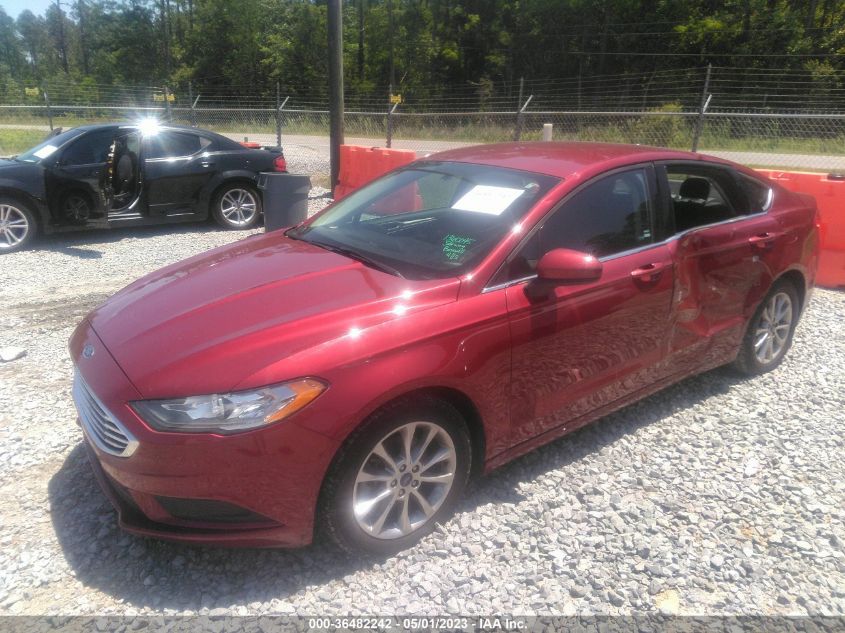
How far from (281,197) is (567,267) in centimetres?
508

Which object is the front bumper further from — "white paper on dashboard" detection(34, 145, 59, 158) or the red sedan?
"white paper on dashboard" detection(34, 145, 59, 158)

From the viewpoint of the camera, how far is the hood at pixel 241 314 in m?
2.33

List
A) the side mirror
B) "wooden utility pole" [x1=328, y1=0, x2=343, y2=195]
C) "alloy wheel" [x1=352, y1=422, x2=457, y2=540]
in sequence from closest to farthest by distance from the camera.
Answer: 1. "alloy wheel" [x1=352, y1=422, x2=457, y2=540]
2. the side mirror
3. "wooden utility pole" [x1=328, y1=0, x2=343, y2=195]

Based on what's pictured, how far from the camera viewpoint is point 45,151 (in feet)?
25.7

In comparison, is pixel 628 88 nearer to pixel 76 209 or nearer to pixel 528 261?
pixel 76 209

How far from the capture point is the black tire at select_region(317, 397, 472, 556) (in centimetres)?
240

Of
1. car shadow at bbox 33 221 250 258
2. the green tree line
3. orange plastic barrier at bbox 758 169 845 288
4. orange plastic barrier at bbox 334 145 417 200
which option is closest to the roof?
orange plastic barrier at bbox 758 169 845 288

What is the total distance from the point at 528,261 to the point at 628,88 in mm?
31750

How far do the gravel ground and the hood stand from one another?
2.74 feet

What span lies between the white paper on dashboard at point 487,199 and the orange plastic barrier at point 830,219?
4601mm

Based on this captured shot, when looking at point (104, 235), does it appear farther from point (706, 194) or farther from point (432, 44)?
point (432, 44)

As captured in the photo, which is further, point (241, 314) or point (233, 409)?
point (241, 314)

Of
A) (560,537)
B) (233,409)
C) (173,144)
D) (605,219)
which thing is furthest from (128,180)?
(560,537)

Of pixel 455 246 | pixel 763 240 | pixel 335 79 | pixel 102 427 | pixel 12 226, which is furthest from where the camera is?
pixel 335 79
